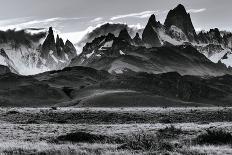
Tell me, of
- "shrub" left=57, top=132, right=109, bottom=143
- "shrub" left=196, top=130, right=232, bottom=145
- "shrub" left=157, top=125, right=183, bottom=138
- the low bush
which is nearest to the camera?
"shrub" left=196, top=130, right=232, bottom=145

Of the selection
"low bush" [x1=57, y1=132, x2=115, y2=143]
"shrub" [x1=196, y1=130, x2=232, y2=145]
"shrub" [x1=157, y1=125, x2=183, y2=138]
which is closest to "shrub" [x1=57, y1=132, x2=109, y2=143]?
"low bush" [x1=57, y1=132, x2=115, y2=143]

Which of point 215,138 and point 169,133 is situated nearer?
point 215,138

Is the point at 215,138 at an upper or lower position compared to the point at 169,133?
upper

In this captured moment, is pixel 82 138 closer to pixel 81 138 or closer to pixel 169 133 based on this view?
pixel 81 138

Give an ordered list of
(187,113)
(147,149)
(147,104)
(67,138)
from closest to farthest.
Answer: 1. (147,149)
2. (67,138)
3. (187,113)
4. (147,104)

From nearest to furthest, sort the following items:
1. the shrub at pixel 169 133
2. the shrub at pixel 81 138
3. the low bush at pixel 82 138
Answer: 1. the low bush at pixel 82 138
2. the shrub at pixel 81 138
3. the shrub at pixel 169 133

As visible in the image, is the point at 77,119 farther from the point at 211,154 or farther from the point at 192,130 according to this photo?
the point at 211,154

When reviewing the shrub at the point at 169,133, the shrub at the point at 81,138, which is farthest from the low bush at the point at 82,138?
the shrub at the point at 169,133

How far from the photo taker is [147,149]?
25766 mm

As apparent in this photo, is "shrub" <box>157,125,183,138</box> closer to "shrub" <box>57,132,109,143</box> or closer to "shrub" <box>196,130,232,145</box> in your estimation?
"shrub" <box>57,132,109,143</box>

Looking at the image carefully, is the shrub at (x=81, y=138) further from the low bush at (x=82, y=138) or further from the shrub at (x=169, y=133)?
the shrub at (x=169, y=133)

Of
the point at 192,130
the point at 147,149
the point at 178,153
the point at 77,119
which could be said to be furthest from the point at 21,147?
the point at 77,119

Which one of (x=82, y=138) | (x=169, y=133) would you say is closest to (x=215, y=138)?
(x=169, y=133)

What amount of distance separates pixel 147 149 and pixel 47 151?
5085 mm
